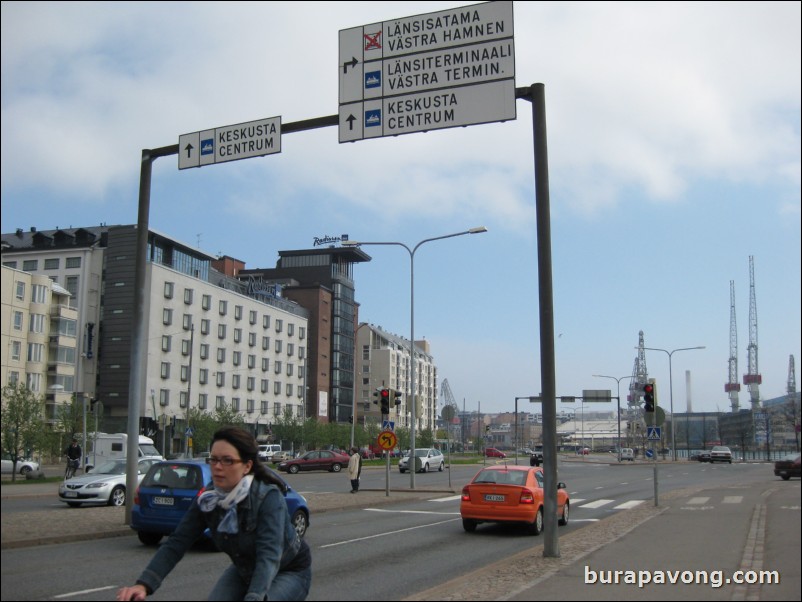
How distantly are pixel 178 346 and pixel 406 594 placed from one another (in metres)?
67.4

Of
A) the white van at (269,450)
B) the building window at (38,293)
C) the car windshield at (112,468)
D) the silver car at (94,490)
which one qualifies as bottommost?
the white van at (269,450)

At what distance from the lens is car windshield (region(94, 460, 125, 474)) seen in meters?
21.9

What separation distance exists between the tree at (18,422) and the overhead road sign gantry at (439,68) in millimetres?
6353

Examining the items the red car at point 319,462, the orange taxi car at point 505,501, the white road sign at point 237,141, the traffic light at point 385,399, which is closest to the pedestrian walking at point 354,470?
the traffic light at point 385,399

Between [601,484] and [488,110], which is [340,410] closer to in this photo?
[601,484]

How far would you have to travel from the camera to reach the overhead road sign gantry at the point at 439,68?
10719 millimetres

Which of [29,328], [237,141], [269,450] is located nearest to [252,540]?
[29,328]

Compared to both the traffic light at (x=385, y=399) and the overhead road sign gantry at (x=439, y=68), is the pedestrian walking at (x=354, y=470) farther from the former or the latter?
the overhead road sign gantry at (x=439, y=68)

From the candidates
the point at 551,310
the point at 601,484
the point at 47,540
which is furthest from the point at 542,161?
the point at 601,484

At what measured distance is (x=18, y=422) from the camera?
616 cm

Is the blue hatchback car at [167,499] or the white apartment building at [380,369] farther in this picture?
the white apartment building at [380,369]

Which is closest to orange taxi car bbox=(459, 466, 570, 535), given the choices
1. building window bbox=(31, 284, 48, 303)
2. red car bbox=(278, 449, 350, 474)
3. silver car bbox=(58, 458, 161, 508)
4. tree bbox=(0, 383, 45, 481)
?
silver car bbox=(58, 458, 161, 508)

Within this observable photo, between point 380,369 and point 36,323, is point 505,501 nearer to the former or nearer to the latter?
point 36,323

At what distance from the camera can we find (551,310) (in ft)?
38.0
